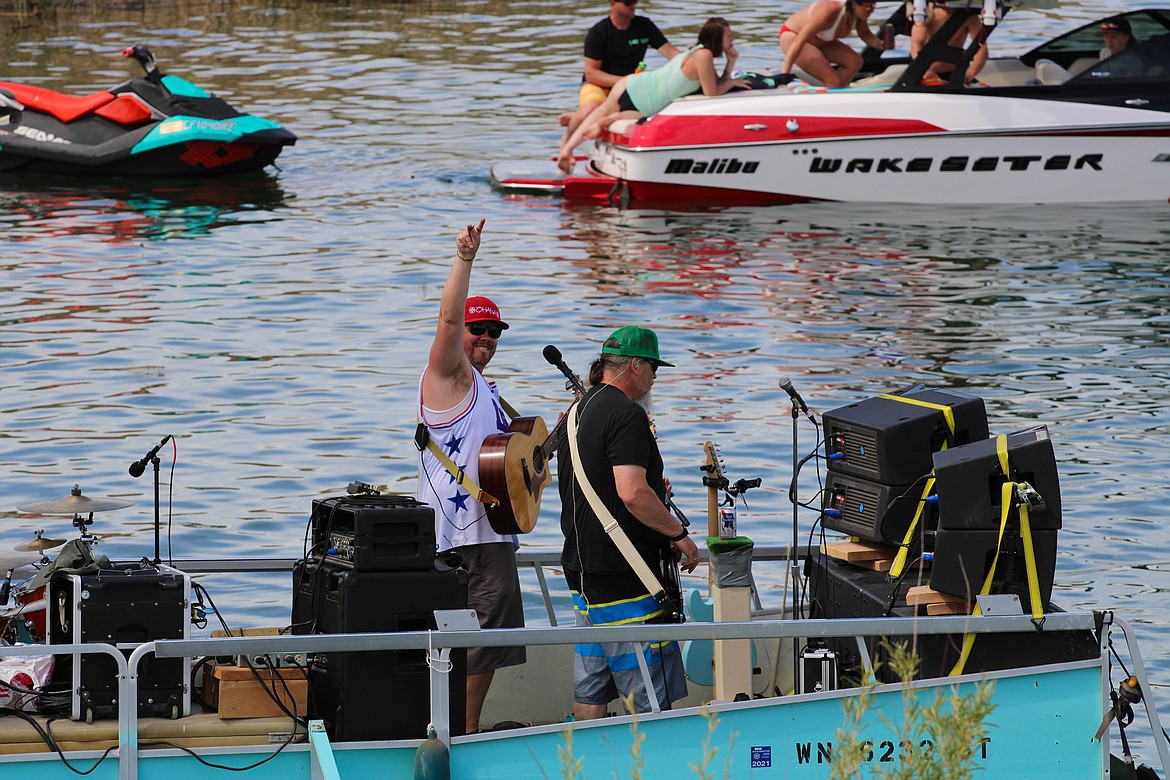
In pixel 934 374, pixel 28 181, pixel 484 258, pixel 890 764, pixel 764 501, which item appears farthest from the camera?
pixel 28 181

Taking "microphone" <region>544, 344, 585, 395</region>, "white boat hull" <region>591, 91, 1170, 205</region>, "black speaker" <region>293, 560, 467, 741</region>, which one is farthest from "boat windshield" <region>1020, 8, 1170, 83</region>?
"black speaker" <region>293, 560, 467, 741</region>

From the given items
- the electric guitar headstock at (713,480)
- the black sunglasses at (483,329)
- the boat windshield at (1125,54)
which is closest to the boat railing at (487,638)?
the electric guitar headstock at (713,480)

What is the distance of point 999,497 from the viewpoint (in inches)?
282

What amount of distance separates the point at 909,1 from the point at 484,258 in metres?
5.28

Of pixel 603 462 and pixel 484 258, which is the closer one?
pixel 603 462

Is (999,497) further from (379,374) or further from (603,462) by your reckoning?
(379,374)

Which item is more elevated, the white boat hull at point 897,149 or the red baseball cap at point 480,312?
the red baseball cap at point 480,312

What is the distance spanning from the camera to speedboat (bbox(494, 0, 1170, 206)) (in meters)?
20.1

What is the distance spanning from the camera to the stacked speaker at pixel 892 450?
25.5ft

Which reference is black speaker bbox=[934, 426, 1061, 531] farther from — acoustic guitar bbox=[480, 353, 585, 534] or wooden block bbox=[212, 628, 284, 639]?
wooden block bbox=[212, 628, 284, 639]

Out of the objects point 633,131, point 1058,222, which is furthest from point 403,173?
point 1058,222

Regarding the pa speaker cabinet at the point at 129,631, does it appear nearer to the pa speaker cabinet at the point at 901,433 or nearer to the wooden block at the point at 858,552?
the wooden block at the point at 858,552

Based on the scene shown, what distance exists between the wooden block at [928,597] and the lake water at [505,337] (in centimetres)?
263

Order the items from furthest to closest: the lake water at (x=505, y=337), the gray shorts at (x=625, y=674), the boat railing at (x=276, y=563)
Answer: the lake water at (x=505, y=337) → the boat railing at (x=276, y=563) → the gray shorts at (x=625, y=674)
